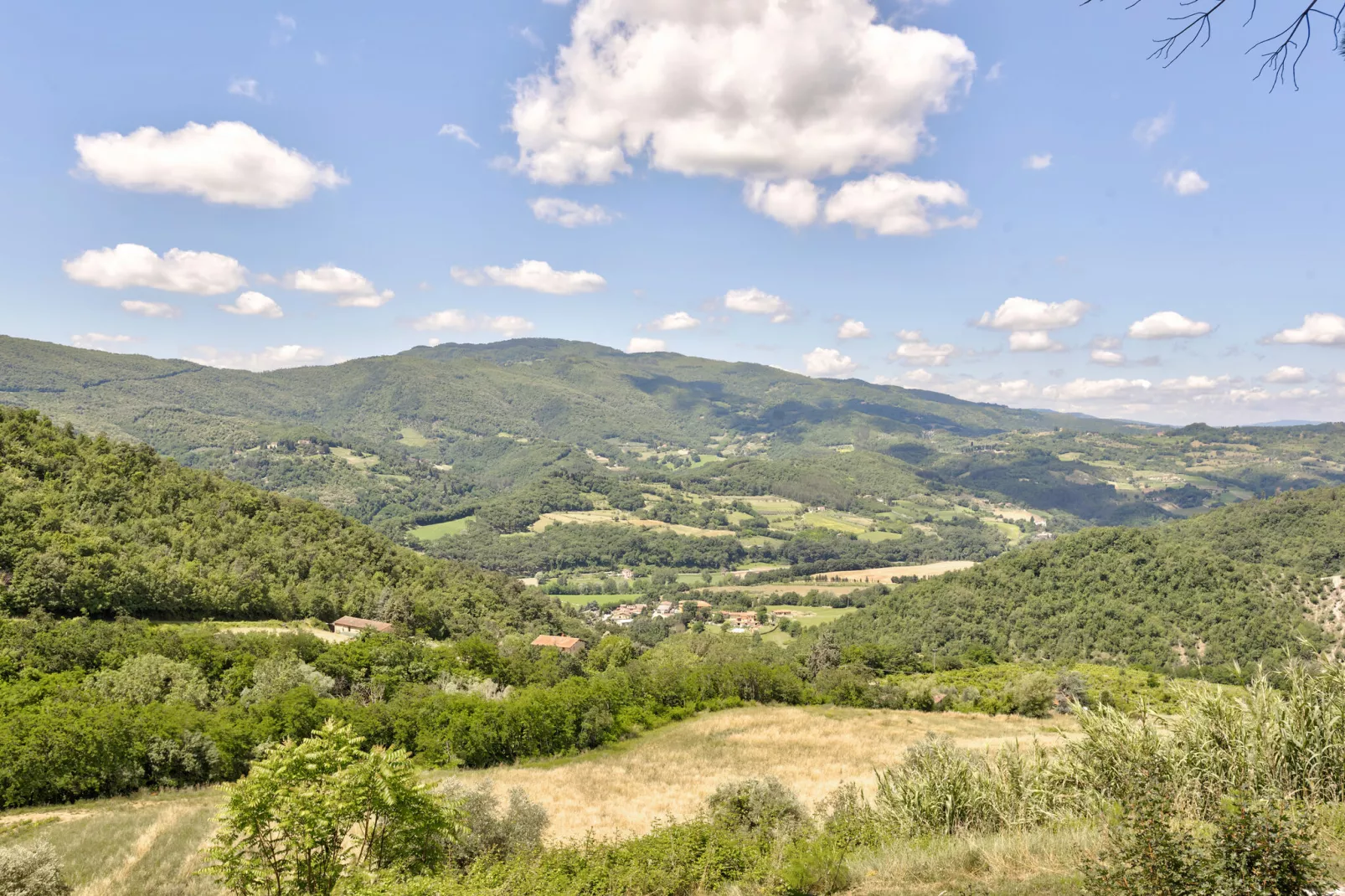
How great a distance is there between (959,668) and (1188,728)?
268ft

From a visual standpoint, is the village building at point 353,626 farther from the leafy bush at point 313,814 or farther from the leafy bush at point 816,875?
the leafy bush at point 816,875

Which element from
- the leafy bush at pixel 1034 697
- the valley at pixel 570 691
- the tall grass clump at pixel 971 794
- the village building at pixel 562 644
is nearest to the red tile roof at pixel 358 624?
the valley at pixel 570 691

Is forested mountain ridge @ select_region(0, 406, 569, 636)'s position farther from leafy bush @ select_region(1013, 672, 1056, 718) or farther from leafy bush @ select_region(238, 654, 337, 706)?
leafy bush @ select_region(1013, 672, 1056, 718)

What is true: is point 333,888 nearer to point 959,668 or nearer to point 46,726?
point 46,726

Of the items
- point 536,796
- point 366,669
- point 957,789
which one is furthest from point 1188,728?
point 366,669

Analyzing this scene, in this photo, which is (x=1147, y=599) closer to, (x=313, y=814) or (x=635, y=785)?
(x=635, y=785)

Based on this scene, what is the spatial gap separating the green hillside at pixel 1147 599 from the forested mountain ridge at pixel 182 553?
73049mm

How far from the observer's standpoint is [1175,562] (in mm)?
116688

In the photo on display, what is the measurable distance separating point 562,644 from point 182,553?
150 feet

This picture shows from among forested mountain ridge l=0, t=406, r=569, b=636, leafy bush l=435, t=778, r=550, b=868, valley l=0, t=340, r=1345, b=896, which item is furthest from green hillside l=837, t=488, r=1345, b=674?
leafy bush l=435, t=778, r=550, b=868

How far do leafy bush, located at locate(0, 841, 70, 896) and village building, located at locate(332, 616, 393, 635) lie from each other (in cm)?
5464

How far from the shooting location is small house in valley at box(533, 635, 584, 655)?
254 ft

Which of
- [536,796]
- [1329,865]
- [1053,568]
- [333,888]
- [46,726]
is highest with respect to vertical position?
[1329,865]

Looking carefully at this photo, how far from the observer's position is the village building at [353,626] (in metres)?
71.3
